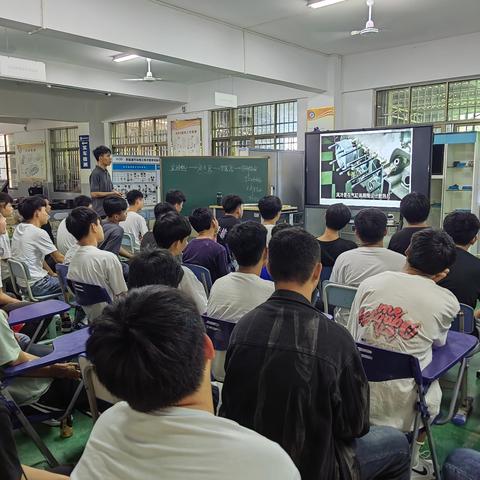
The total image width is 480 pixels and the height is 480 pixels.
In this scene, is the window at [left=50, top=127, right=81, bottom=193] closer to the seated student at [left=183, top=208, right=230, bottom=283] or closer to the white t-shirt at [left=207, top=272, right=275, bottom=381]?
the seated student at [left=183, top=208, right=230, bottom=283]

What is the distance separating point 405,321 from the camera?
5.83ft

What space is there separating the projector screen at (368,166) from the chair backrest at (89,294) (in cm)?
472

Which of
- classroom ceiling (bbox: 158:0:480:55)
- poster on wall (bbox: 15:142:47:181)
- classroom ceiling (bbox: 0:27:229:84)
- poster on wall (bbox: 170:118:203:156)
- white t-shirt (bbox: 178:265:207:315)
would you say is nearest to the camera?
white t-shirt (bbox: 178:265:207:315)

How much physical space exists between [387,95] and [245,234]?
628cm

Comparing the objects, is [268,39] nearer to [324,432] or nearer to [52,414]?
[52,414]

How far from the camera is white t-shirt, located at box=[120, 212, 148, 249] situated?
5223 mm

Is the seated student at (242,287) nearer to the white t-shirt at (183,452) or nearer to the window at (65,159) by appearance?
the white t-shirt at (183,452)

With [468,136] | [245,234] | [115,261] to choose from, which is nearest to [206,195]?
[468,136]

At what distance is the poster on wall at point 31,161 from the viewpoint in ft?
44.5

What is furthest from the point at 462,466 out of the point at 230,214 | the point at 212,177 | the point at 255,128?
the point at 255,128

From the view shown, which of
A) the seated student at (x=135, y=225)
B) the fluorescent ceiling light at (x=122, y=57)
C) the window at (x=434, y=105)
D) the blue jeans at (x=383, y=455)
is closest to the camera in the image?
the blue jeans at (x=383, y=455)

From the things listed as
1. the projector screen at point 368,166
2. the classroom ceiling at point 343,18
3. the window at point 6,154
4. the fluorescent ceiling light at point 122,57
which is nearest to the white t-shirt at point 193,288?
the classroom ceiling at point 343,18

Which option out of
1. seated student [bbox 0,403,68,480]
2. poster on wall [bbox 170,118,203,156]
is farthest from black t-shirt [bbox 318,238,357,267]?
poster on wall [bbox 170,118,203,156]

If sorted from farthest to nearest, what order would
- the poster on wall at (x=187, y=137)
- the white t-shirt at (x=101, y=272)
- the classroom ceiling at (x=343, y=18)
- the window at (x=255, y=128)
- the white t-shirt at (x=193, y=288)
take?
1. the poster on wall at (x=187, y=137)
2. the window at (x=255, y=128)
3. the classroom ceiling at (x=343, y=18)
4. the white t-shirt at (x=101, y=272)
5. the white t-shirt at (x=193, y=288)
